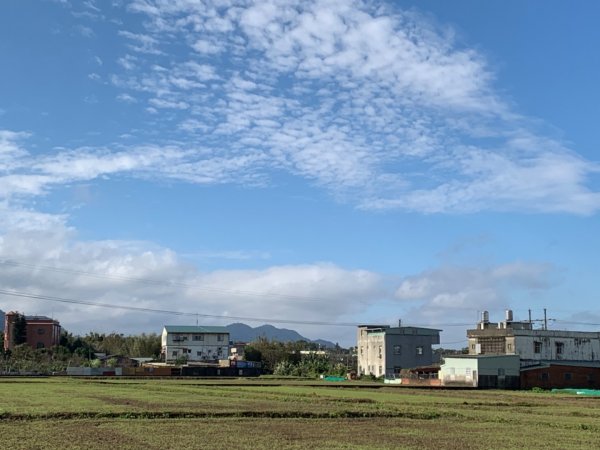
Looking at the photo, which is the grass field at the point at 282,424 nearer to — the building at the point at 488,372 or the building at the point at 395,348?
the building at the point at 488,372

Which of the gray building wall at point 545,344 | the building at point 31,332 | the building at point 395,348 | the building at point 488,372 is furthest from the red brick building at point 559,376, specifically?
the building at point 31,332

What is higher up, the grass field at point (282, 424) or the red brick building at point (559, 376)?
the grass field at point (282, 424)

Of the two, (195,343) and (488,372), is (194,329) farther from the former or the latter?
(488,372)

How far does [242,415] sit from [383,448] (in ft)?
40.7

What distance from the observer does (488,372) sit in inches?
2990

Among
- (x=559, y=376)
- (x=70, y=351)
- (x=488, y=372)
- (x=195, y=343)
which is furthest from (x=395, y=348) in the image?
(x=70, y=351)

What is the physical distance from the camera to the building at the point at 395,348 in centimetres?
10650

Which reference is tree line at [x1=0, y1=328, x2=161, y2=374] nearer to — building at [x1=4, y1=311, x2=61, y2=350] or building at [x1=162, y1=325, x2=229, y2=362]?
building at [x1=4, y1=311, x2=61, y2=350]

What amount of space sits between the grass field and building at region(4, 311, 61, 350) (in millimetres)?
92655

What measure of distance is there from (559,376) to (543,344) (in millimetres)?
6640

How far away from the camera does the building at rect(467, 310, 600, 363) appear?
269ft

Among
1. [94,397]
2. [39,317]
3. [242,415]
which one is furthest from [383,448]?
[39,317]

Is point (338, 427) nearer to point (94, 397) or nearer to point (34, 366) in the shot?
point (94, 397)

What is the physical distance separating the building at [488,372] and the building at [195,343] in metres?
61.4
